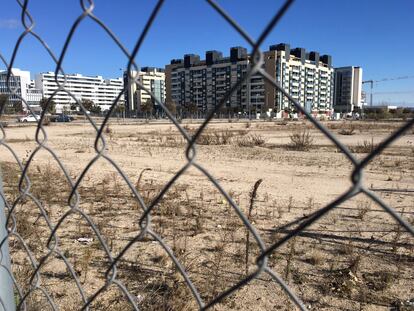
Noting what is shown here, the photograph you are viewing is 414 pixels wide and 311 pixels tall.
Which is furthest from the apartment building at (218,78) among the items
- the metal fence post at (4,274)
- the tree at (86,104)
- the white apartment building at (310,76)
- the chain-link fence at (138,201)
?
the metal fence post at (4,274)

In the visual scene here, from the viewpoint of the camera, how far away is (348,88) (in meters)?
128

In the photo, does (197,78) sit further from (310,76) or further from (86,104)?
(86,104)

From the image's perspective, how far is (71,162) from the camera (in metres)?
11.0

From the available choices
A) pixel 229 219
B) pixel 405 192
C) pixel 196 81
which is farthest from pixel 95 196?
pixel 196 81

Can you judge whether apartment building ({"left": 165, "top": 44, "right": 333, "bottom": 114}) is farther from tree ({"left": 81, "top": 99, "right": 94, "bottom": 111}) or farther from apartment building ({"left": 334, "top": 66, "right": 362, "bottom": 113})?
tree ({"left": 81, "top": 99, "right": 94, "bottom": 111})

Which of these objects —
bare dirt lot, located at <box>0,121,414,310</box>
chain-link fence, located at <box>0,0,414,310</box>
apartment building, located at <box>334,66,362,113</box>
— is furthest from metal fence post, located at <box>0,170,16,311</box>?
apartment building, located at <box>334,66,362,113</box>

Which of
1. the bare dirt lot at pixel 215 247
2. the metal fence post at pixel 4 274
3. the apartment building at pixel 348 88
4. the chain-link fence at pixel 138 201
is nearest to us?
the chain-link fence at pixel 138 201

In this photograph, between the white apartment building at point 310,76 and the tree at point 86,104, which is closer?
the tree at point 86,104

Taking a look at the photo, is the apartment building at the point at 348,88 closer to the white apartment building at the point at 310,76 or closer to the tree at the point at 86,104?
the white apartment building at the point at 310,76

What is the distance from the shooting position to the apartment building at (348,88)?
412 ft

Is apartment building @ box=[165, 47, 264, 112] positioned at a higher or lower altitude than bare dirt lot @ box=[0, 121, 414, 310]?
higher

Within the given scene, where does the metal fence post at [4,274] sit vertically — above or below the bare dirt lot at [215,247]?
above

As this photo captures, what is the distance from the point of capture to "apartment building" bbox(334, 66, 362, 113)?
12562cm

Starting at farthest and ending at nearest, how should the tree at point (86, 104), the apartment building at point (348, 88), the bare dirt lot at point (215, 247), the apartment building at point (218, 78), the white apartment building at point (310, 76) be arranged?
the apartment building at point (348, 88)
the apartment building at point (218, 78)
the white apartment building at point (310, 76)
the bare dirt lot at point (215, 247)
the tree at point (86, 104)
